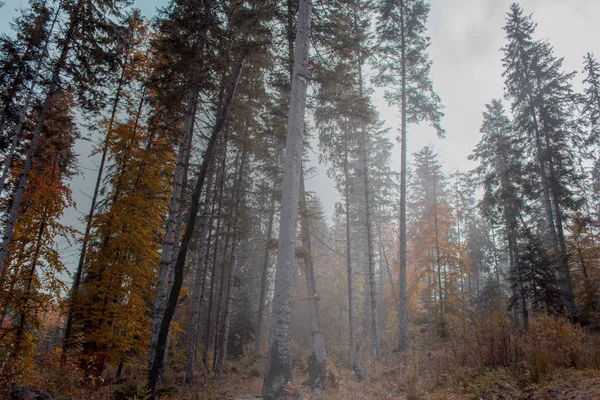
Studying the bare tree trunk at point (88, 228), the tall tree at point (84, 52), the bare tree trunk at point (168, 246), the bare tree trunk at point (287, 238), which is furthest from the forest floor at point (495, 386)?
the tall tree at point (84, 52)

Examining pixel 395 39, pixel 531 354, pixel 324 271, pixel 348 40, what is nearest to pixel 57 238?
pixel 348 40

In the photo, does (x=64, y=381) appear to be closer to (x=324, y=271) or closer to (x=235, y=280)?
(x=235, y=280)

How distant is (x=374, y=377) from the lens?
10.5m

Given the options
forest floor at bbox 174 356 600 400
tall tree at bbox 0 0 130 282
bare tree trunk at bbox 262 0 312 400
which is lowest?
forest floor at bbox 174 356 600 400

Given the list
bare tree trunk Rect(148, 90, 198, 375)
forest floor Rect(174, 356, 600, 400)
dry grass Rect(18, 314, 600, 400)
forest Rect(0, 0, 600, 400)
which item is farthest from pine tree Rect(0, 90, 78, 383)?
forest floor Rect(174, 356, 600, 400)

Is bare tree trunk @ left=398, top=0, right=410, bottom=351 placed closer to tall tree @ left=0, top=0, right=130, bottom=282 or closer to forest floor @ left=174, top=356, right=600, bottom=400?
forest floor @ left=174, top=356, right=600, bottom=400

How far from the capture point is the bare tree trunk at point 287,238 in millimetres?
5793

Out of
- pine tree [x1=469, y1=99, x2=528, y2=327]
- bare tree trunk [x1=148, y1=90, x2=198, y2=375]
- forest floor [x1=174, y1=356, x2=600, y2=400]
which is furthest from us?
pine tree [x1=469, y1=99, x2=528, y2=327]

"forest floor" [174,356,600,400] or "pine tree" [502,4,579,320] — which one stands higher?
"pine tree" [502,4,579,320]

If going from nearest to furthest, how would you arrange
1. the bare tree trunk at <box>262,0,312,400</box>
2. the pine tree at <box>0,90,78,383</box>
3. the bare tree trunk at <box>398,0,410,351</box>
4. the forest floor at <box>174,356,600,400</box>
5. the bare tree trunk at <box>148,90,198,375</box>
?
1. the forest floor at <box>174,356,600,400</box>
2. the bare tree trunk at <box>262,0,312,400</box>
3. the bare tree trunk at <box>148,90,198,375</box>
4. the pine tree at <box>0,90,78,383</box>
5. the bare tree trunk at <box>398,0,410,351</box>

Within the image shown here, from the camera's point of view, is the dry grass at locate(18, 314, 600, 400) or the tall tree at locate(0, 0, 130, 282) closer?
the dry grass at locate(18, 314, 600, 400)

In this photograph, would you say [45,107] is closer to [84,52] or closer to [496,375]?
[84,52]

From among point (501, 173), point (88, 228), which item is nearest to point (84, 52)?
point (88, 228)

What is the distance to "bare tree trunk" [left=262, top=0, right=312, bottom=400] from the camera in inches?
228
